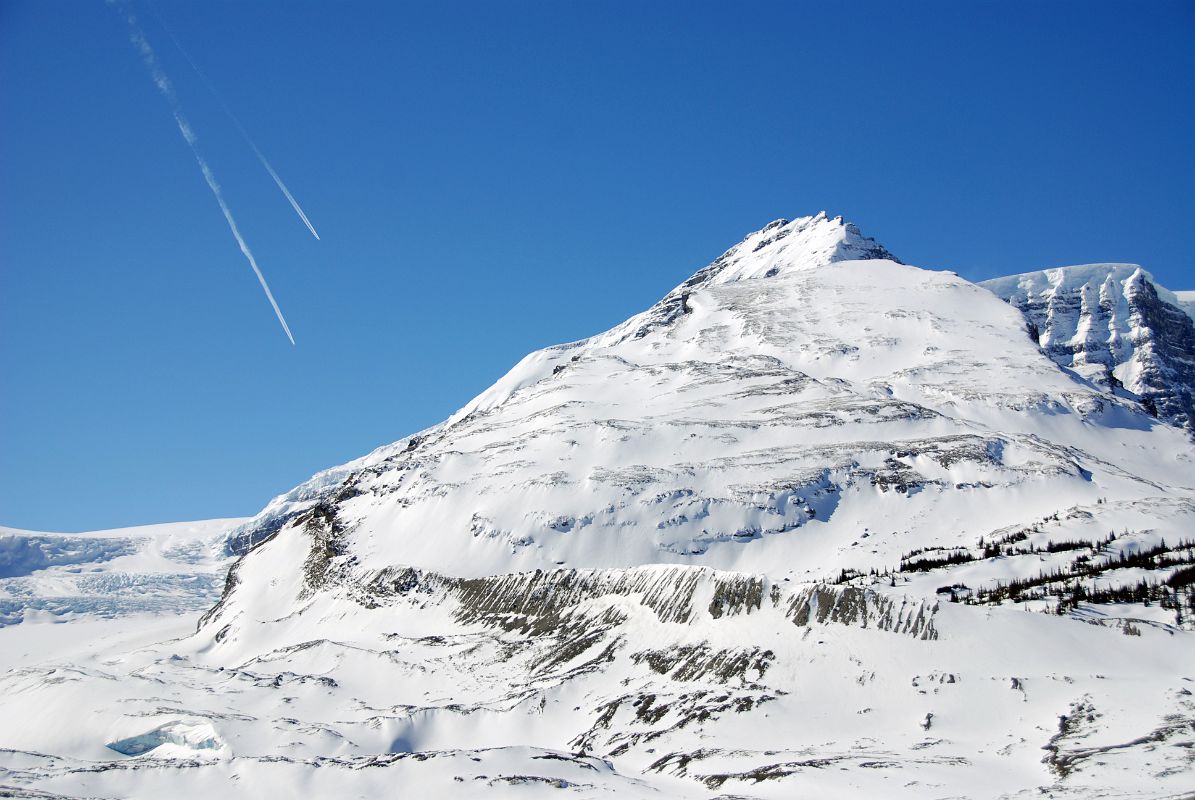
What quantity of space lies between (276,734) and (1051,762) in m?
51.5

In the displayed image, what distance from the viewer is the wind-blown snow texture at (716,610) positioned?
2101 inches

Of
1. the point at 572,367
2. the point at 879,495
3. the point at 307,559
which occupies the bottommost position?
the point at 307,559

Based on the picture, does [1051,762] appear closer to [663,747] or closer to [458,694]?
[663,747]

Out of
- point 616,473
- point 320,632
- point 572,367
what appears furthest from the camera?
point 572,367

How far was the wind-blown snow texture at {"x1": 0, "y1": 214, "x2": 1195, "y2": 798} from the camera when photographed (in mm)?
53375

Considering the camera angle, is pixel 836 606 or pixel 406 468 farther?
pixel 406 468

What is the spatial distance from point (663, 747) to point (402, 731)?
73.5 feet

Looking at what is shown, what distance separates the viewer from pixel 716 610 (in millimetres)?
78375

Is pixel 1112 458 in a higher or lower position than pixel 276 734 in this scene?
higher

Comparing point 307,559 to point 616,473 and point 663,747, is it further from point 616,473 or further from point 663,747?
point 663,747

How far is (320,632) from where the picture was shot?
12081 cm

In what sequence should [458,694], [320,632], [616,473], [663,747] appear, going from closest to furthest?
1. [663,747]
2. [458,694]
3. [320,632]
4. [616,473]

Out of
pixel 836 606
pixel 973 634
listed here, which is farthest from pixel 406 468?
pixel 973 634

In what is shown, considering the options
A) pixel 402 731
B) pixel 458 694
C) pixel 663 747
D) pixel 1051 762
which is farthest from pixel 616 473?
pixel 1051 762
